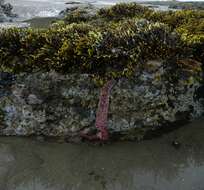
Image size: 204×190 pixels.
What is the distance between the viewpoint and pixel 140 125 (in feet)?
18.1

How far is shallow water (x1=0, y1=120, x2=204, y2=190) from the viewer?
459 cm

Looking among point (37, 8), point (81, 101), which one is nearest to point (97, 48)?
point (81, 101)

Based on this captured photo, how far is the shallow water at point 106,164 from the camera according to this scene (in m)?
4.59

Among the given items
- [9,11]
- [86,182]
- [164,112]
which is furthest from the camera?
[9,11]

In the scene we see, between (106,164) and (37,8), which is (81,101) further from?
(37,8)

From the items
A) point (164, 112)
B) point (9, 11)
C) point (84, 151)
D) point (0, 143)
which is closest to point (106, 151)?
point (84, 151)

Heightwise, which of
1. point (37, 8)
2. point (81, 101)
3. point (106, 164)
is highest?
point (81, 101)

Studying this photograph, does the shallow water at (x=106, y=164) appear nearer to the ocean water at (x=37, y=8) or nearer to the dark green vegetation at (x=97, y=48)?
the dark green vegetation at (x=97, y=48)

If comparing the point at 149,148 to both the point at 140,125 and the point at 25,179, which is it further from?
the point at 25,179

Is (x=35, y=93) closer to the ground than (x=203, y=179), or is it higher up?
higher up

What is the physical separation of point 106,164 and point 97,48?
59.4 inches

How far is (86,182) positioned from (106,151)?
27.2 inches

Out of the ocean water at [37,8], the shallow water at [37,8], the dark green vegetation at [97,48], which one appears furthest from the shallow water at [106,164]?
the shallow water at [37,8]

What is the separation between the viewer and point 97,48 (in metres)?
5.36
